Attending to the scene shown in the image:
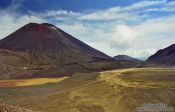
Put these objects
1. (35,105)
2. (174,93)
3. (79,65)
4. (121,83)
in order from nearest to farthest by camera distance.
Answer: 1. (35,105)
2. (174,93)
3. (121,83)
4. (79,65)

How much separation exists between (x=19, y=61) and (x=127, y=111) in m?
129

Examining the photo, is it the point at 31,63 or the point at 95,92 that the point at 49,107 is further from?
the point at 31,63

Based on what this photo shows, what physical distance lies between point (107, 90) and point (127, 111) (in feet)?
42.9

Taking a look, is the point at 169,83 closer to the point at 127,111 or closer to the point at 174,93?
the point at 174,93

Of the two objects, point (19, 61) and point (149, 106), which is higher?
point (19, 61)

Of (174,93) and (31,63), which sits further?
(31,63)

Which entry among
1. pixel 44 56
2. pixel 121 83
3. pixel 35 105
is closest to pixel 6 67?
pixel 44 56

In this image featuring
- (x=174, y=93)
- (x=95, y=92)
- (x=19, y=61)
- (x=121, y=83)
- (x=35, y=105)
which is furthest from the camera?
(x=19, y=61)

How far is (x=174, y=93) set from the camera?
5725 cm

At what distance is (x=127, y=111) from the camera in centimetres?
4991

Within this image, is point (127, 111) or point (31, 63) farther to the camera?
point (31, 63)

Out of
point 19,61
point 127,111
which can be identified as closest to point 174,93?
point 127,111

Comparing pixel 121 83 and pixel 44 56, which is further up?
pixel 44 56

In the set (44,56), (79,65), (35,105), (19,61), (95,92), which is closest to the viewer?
(35,105)
